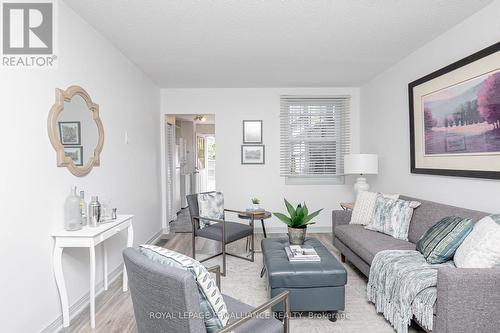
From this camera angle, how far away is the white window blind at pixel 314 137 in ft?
16.1

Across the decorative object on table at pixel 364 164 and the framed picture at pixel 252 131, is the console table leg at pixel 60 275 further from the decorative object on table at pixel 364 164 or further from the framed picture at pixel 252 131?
the decorative object on table at pixel 364 164

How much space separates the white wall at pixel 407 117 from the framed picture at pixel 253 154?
5.87ft

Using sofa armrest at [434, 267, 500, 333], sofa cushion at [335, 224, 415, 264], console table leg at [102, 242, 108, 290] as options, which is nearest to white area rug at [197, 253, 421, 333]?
sofa cushion at [335, 224, 415, 264]

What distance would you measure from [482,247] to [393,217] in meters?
1.12

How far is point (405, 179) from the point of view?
138 inches

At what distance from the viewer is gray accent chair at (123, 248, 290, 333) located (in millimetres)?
1082

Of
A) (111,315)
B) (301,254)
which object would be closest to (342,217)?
(301,254)

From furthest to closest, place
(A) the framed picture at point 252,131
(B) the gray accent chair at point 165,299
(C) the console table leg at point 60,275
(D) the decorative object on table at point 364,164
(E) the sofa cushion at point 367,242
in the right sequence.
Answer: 1. (A) the framed picture at point 252,131
2. (D) the decorative object on table at point 364,164
3. (E) the sofa cushion at point 367,242
4. (C) the console table leg at point 60,275
5. (B) the gray accent chair at point 165,299

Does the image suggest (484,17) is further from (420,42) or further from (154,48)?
(154,48)

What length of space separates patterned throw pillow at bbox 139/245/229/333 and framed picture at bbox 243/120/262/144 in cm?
372

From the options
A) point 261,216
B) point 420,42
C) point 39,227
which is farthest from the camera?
point 261,216

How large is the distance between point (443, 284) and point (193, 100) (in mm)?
4325

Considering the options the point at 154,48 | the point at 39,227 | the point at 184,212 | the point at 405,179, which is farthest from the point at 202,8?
the point at 184,212

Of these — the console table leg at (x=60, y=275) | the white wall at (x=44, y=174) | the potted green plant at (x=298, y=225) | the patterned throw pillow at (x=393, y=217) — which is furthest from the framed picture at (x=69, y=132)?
the patterned throw pillow at (x=393, y=217)
